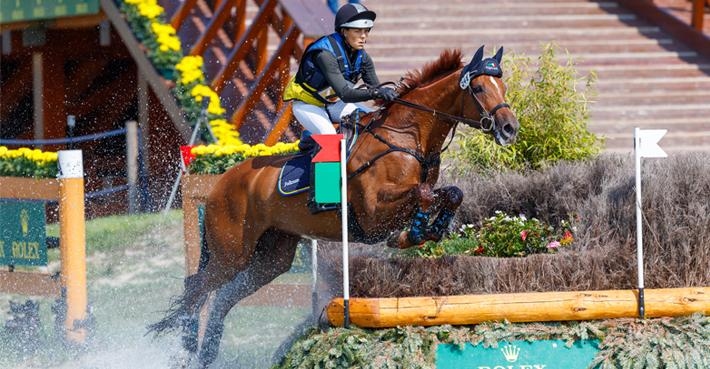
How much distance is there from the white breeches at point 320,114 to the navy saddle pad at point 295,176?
0.17m

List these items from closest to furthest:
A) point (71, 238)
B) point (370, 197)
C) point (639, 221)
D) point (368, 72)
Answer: point (639, 221), point (370, 197), point (368, 72), point (71, 238)

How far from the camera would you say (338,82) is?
657cm

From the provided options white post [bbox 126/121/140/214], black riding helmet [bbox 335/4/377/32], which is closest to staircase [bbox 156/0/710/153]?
white post [bbox 126/121/140/214]

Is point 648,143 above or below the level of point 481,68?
below

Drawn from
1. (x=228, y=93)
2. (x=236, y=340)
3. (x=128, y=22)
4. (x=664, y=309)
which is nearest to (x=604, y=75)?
(x=228, y=93)

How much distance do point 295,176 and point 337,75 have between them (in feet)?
2.16

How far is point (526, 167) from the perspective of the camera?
28.3ft

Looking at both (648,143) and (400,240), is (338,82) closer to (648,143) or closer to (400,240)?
(400,240)

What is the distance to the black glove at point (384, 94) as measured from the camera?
6.57 metres

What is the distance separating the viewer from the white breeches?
22.8ft

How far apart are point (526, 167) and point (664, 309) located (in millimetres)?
2582

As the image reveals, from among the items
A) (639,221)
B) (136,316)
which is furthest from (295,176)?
(136,316)

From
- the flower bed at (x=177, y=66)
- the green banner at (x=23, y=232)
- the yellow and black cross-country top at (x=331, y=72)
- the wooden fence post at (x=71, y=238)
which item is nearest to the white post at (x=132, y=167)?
the flower bed at (x=177, y=66)

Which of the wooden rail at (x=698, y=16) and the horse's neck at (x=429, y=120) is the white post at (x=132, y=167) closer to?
the horse's neck at (x=429, y=120)
